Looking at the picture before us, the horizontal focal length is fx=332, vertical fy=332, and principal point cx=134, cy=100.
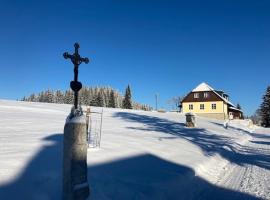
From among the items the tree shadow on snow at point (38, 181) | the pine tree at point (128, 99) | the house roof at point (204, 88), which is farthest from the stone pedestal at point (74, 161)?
the pine tree at point (128, 99)

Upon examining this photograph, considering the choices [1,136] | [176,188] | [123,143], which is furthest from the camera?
[123,143]

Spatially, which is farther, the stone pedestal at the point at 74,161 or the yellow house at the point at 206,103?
the yellow house at the point at 206,103

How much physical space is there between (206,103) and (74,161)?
7101 cm

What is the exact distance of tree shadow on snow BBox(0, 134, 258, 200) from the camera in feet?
22.6

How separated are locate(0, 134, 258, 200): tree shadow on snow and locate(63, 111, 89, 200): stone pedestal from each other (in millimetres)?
484

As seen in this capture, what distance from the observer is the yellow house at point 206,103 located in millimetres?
74188

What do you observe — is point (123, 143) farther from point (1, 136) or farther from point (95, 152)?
point (1, 136)

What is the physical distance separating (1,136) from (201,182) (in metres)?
7.10

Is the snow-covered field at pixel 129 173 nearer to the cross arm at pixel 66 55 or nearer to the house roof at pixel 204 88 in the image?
the cross arm at pixel 66 55

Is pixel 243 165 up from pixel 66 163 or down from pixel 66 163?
down

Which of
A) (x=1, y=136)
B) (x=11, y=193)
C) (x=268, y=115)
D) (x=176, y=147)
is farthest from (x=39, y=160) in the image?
(x=268, y=115)

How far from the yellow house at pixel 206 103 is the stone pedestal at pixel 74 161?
69.5 meters

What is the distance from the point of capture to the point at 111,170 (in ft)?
31.1

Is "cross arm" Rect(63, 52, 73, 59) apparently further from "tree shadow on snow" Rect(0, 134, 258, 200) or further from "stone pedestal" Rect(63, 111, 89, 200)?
"tree shadow on snow" Rect(0, 134, 258, 200)
